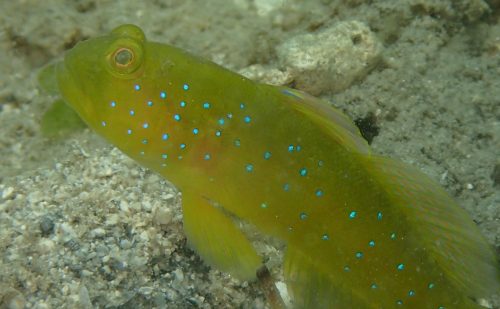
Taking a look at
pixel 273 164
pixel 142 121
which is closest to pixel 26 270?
pixel 142 121

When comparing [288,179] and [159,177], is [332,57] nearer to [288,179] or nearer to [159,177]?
[159,177]

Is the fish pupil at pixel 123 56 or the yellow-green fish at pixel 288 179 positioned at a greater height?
the fish pupil at pixel 123 56

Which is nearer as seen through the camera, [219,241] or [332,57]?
[219,241]

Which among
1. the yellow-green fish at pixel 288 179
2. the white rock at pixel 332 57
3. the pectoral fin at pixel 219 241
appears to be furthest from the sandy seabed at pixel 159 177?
the yellow-green fish at pixel 288 179

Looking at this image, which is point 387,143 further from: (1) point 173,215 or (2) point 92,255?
(2) point 92,255

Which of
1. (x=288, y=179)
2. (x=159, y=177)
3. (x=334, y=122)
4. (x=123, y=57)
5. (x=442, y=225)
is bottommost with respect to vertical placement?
(x=159, y=177)

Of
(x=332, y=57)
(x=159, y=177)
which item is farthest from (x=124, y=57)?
(x=332, y=57)

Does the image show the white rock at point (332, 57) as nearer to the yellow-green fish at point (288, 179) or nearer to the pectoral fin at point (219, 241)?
the yellow-green fish at point (288, 179)

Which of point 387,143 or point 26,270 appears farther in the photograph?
point 387,143
